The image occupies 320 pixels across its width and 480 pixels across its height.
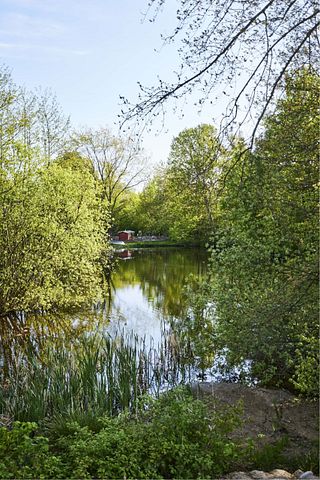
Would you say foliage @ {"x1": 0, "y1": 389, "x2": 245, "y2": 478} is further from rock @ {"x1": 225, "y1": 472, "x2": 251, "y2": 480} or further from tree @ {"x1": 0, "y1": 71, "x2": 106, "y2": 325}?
tree @ {"x1": 0, "y1": 71, "x2": 106, "y2": 325}

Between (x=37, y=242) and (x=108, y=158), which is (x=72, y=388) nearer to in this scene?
(x=37, y=242)

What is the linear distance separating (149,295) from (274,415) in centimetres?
1303

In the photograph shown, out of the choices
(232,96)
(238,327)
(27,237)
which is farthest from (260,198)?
(27,237)

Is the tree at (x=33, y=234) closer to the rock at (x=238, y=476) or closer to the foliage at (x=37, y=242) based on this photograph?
the foliage at (x=37, y=242)

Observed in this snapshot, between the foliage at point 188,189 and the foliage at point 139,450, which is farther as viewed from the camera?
the foliage at point 188,189

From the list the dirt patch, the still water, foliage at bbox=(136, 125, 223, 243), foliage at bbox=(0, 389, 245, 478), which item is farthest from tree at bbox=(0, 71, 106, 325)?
foliage at bbox=(0, 389, 245, 478)

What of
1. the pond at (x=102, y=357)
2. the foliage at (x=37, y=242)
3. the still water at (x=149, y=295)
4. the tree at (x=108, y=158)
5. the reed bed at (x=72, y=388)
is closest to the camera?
the reed bed at (x=72, y=388)

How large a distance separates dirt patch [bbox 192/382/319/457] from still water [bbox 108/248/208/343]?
2.59 m

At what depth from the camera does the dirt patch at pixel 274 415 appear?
6.26 m

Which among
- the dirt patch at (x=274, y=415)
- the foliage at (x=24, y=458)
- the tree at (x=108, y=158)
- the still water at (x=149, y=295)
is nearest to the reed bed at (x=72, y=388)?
the dirt patch at (x=274, y=415)

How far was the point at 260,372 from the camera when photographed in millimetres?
7883

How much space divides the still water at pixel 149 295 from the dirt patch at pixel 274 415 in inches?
102

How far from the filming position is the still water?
534 inches

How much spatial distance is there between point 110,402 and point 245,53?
456cm
